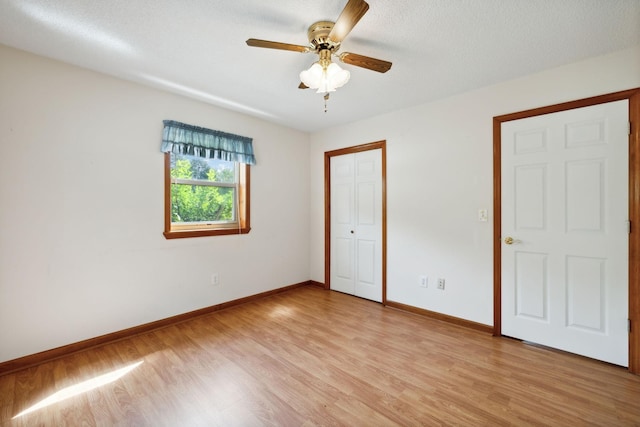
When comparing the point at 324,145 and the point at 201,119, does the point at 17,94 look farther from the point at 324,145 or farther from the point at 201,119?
the point at 324,145

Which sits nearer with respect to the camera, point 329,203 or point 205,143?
point 205,143

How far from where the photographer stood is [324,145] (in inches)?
160

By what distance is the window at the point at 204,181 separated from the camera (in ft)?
9.20

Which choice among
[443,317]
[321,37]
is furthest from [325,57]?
[443,317]

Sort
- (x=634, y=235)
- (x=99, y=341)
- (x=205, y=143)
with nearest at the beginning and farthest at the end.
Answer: (x=634, y=235), (x=99, y=341), (x=205, y=143)

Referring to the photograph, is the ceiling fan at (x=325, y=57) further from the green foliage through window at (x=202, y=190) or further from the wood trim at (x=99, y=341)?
the wood trim at (x=99, y=341)

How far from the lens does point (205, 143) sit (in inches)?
118

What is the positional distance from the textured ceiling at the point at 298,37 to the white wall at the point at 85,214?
10.1 inches

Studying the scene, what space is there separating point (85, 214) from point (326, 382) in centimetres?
241

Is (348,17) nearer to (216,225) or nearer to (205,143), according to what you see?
(205,143)

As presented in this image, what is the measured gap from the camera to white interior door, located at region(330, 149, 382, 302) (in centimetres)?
350

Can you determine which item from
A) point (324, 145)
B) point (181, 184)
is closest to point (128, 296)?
point (181, 184)

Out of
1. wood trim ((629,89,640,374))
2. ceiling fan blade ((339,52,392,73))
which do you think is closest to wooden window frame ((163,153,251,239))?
ceiling fan blade ((339,52,392,73))

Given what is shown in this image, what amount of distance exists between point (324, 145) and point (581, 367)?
3554 mm
